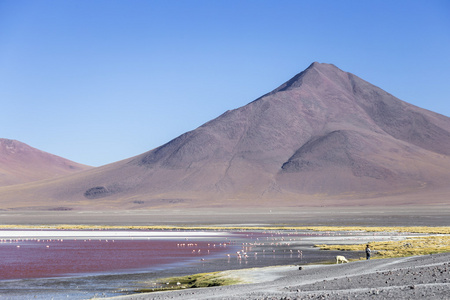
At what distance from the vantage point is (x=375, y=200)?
196 metres

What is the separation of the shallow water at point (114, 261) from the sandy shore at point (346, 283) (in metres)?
Result: 5.00

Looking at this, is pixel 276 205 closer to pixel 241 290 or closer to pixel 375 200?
pixel 375 200

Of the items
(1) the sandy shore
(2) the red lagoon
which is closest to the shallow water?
(2) the red lagoon

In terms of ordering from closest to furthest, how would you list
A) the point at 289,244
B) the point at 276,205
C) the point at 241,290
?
the point at 241,290
the point at 289,244
the point at 276,205

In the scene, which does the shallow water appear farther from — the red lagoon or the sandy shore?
the sandy shore

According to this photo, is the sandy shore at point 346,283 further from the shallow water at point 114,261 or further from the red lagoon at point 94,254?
the red lagoon at point 94,254

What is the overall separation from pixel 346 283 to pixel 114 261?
22.1 m

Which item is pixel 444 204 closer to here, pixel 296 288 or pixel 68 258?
pixel 68 258

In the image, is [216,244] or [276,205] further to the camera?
[276,205]

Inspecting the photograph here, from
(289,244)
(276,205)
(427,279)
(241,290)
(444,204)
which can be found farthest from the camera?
(276,205)

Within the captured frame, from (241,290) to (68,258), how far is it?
76.8ft

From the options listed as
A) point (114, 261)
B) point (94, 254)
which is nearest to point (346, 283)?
point (114, 261)

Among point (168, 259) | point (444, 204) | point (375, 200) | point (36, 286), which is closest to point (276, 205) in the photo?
point (375, 200)

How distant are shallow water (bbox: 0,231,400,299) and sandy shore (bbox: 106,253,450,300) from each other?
16.4ft
